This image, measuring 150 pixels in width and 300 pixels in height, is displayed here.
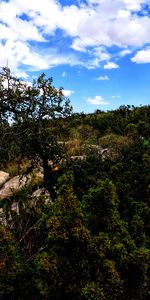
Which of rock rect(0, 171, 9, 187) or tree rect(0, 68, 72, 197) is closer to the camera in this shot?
tree rect(0, 68, 72, 197)

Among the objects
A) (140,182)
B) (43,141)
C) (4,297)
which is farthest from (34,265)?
(43,141)

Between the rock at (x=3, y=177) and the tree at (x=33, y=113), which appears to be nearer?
the tree at (x=33, y=113)

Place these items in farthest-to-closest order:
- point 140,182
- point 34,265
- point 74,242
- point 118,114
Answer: point 118,114 → point 140,182 → point 34,265 → point 74,242

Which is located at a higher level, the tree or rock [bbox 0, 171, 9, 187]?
the tree

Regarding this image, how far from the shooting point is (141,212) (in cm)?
592

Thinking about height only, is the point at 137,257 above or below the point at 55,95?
below

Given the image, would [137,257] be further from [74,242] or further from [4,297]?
[4,297]

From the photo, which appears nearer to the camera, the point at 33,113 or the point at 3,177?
the point at 33,113

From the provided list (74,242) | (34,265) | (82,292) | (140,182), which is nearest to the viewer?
(82,292)

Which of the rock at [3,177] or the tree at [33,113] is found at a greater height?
the tree at [33,113]

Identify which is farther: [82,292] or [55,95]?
[55,95]

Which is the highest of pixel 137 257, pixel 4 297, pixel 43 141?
pixel 43 141

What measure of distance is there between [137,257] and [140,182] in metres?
3.11

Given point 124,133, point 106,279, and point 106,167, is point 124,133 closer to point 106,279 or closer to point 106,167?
point 106,167
